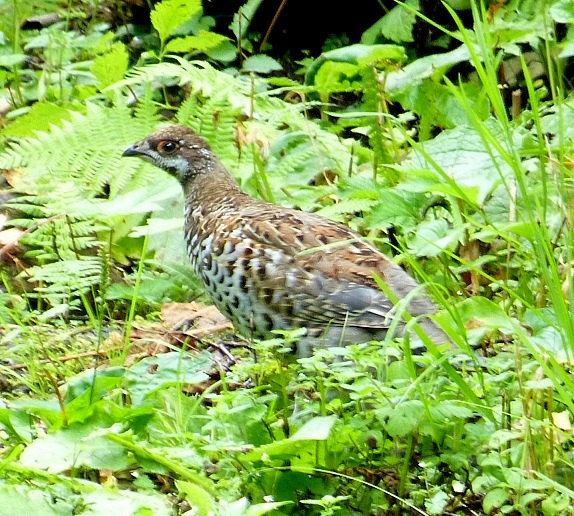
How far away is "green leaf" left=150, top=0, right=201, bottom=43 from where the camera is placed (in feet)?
20.5

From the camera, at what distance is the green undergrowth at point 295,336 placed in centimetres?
282

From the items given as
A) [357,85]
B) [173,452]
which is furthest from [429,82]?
[173,452]

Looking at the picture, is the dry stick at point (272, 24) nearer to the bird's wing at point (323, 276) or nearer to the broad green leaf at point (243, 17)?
the broad green leaf at point (243, 17)

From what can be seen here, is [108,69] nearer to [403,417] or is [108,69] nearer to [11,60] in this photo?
[11,60]

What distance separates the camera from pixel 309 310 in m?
4.11

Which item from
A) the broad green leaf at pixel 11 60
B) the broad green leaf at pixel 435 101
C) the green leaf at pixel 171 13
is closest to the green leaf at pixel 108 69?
the green leaf at pixel 171 13

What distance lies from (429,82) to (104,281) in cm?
208

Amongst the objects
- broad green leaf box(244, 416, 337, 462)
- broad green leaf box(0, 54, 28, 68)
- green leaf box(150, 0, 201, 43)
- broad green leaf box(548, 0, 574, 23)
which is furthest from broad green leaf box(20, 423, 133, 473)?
broad green leaf box(0, 54, 28, 68)

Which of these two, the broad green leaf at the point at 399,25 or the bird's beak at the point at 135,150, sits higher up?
the bird's beak at the point at 135,150

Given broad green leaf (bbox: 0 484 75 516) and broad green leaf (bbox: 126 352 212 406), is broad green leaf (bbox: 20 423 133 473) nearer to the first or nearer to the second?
broad green leaf (bbox: 0 484 75 516)

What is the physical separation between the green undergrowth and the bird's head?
0.33 ft

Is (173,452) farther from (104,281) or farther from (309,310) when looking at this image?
(309,310)

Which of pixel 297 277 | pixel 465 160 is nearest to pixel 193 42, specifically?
pixel 297 277

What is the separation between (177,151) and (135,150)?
196mm
